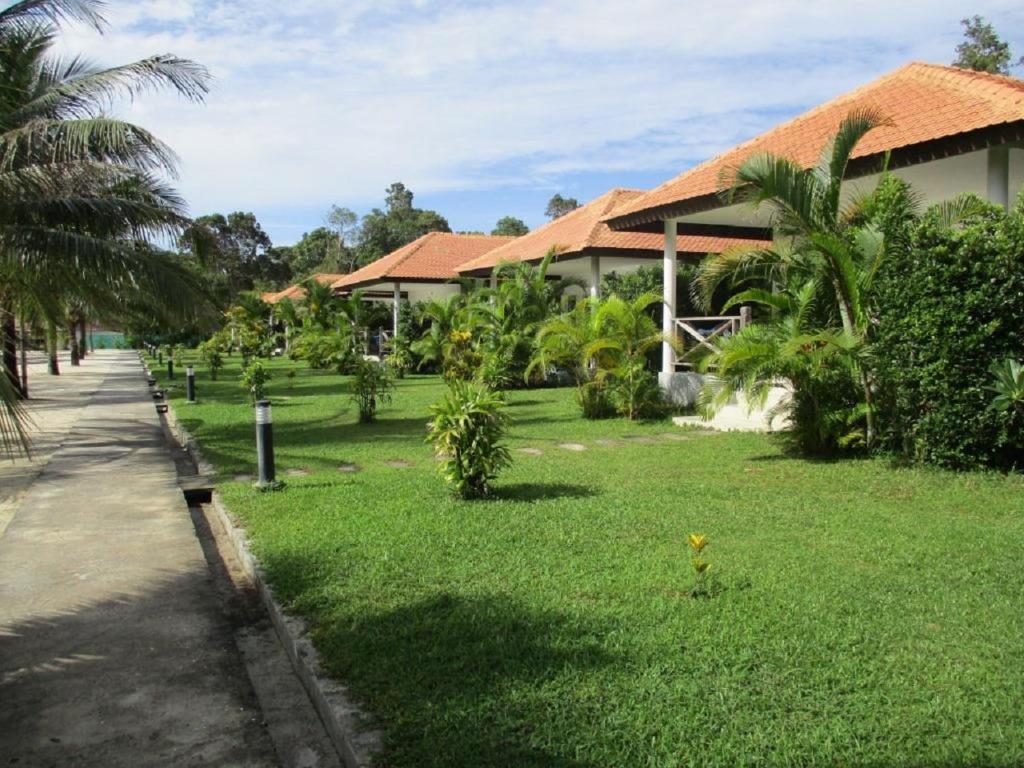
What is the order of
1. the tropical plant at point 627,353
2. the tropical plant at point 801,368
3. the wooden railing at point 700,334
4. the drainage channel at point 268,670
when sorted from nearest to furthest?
the drainage channel at point 268,670
the tropical plant at point 801,368
the wooden railing at point 700,334
the tropical plant at point 627,353

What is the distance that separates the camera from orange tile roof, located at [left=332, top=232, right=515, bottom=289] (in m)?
30.2

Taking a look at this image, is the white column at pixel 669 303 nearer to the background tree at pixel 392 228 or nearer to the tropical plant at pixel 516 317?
the tropical plant at pixel 516 317

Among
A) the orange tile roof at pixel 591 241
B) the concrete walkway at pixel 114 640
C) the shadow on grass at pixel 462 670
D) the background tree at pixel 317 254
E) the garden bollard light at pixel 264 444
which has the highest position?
the background tree at pixel 317 254

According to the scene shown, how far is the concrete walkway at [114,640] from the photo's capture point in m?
3.71

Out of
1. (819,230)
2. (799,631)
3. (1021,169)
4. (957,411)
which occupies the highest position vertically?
(1021,169)

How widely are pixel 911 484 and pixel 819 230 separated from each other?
2836 millimetres

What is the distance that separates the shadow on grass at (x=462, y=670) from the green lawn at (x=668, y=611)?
0.04ft

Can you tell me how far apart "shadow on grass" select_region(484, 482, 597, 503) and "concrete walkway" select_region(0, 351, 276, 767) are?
2.68m

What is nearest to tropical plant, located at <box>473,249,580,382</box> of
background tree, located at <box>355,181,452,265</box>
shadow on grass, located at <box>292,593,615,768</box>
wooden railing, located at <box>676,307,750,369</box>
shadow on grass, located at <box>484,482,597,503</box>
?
wooden railing, located at <box>676,307,750,369</box>

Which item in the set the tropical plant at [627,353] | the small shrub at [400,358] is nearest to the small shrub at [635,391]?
the tropical plant at [627,353]

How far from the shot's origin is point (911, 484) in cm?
770

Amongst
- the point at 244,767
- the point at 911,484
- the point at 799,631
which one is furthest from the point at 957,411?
the point at 244,767

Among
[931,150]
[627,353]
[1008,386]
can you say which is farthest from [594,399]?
[1008,386]

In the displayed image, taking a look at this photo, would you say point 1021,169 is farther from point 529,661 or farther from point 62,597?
point 62,597
